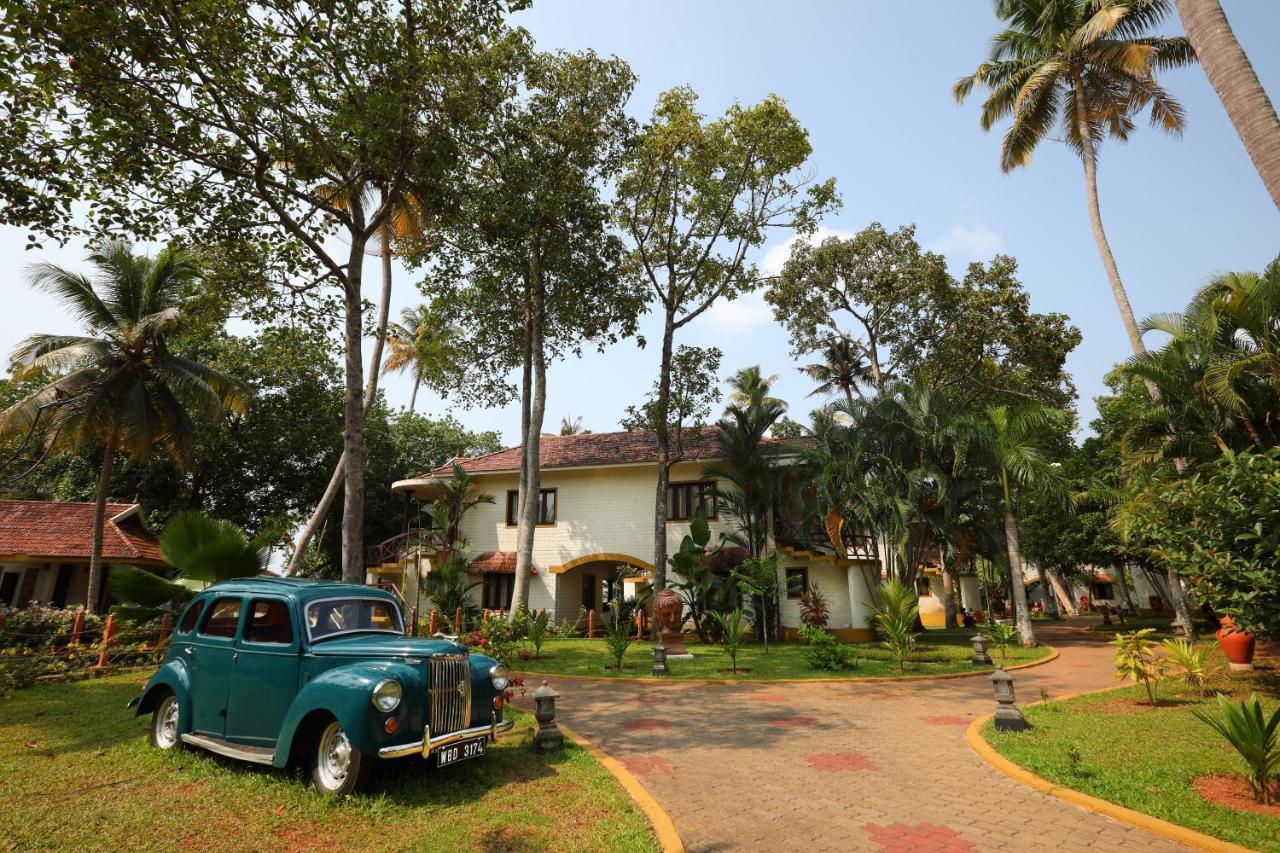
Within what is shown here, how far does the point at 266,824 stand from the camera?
16.0ft

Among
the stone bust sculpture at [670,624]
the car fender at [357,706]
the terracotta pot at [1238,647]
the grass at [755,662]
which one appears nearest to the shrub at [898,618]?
the grass at [755,662]

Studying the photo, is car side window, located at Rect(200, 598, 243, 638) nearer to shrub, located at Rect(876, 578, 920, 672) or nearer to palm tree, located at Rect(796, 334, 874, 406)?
shrub, located at Rect(876, 578, 920, 672)

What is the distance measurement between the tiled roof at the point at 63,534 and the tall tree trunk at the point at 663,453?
1693 centimetres

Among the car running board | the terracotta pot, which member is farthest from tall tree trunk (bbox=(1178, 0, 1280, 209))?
the car running board

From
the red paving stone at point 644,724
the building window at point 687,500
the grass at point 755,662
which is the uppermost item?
the building window at point 687,500

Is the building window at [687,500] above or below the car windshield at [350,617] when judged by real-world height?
above

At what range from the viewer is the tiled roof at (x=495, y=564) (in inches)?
912

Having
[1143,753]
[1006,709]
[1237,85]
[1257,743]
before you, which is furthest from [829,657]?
[1237,85]

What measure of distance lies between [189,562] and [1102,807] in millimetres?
12381

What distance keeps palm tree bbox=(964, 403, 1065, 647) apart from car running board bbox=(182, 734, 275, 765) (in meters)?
18.1

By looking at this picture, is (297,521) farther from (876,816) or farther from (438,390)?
(876,816)

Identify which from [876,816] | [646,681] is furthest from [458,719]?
[646,681]

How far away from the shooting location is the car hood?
5602 mm

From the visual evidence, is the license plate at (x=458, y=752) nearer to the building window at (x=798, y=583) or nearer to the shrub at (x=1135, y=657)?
the shrub at (x=1135, y=657)
